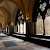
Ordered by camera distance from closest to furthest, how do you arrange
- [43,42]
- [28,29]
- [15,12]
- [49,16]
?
1. [43,42]
2. [49,16]
3. [28,29]
4. [15,12]

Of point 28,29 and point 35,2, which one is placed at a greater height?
point 35,2

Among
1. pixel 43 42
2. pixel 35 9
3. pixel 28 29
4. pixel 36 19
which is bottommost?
pixel 43 42

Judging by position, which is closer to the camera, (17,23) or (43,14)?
(43,14)

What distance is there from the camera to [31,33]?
9.16 metres

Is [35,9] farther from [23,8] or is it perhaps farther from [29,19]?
[23,8]

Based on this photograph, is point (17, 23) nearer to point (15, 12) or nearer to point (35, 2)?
point (15, 12)

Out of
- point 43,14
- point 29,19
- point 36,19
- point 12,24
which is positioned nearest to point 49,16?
point 43,14

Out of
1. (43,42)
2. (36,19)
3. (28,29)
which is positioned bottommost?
(43,42)

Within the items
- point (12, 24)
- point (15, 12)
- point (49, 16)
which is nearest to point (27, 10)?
point (49, 16)

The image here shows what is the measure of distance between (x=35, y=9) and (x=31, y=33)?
203 centimetres

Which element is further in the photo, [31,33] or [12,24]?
[12,24]

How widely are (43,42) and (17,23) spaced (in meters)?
8.92

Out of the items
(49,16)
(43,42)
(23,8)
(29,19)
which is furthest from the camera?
(23,8)

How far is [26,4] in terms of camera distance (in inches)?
397
